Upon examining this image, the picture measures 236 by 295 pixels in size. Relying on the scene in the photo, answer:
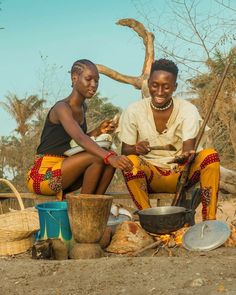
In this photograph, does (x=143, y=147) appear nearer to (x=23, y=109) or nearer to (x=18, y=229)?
(x=18, y=229)

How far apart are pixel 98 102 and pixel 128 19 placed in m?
10.7

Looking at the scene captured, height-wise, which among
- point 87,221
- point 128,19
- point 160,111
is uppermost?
point 128,19

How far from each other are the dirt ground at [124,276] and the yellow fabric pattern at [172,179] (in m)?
0.71

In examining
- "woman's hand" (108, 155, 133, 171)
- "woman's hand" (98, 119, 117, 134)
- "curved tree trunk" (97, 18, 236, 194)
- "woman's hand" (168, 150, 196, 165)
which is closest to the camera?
"woman's hand" (108, 155, 133, 171)

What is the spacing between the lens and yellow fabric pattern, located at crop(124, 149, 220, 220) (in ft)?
14.3

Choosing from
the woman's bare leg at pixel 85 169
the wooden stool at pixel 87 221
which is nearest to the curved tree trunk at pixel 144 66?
the woman's bare leg at pixel 85 169

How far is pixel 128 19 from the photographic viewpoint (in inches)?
378

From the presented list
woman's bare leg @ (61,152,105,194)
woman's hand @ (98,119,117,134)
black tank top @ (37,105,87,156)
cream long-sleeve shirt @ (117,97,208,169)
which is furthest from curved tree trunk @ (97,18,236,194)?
woman's bare leg @ (61,152,105,194)

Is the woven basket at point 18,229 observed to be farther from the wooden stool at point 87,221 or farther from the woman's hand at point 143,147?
the woman's hand at point 143,147

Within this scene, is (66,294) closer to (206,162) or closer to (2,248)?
(2,248)

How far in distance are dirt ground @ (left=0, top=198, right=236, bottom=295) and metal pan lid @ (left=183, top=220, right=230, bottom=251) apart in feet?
0.47

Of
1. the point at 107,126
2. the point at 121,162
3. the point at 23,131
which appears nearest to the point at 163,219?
the point at 121,162

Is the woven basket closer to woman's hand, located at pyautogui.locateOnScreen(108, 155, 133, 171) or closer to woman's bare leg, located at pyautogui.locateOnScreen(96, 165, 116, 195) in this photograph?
woman's bare leg, located at pyautogui.locateOnScreen(96, 165, 116, 195)

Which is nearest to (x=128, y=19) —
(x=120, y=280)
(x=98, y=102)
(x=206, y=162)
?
(x=206, y=162)
